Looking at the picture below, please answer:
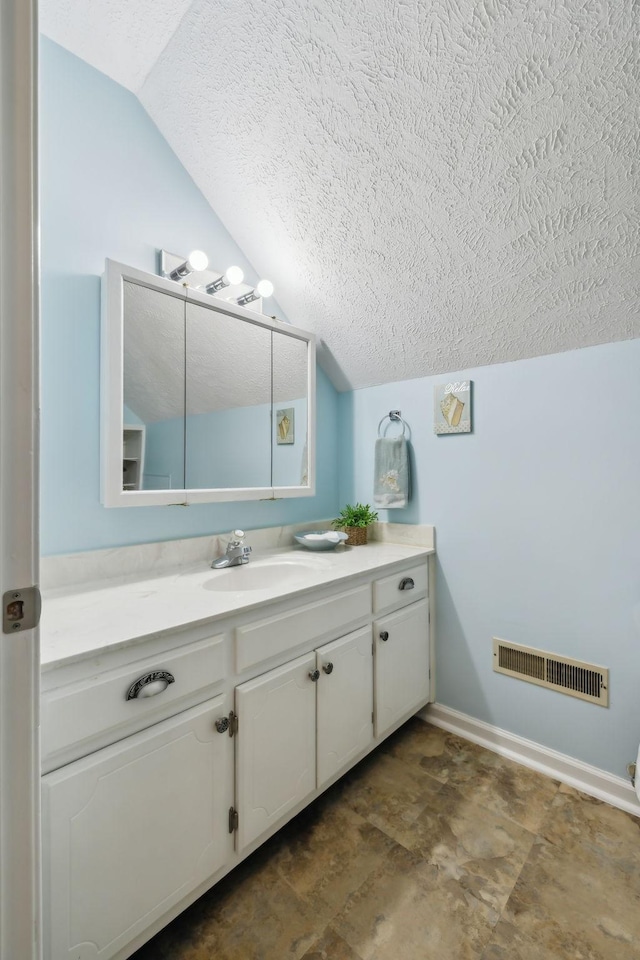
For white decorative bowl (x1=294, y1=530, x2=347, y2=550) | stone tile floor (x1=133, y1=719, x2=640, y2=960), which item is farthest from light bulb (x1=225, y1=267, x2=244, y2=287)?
stone tile floor (x1=133, y1=719, x2=640, y2=960)

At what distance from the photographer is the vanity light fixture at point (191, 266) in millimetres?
1495

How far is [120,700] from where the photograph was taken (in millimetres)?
875

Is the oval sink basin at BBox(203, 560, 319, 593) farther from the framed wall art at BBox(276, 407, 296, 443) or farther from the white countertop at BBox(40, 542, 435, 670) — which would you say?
the framed wall art at BBox(276, 407, 296, 443)

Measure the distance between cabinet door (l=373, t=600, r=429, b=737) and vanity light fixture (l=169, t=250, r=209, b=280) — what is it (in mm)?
1471

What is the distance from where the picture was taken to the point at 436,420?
1883mm

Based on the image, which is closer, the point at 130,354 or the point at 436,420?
the point at 130,354

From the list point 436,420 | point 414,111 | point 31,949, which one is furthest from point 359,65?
point 31,949

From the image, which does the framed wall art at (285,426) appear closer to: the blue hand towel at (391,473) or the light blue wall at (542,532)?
the blue hand towel at (391,473)

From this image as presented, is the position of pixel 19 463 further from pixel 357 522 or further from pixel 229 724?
pixel 357 522

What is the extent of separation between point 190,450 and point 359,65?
49.1 inches

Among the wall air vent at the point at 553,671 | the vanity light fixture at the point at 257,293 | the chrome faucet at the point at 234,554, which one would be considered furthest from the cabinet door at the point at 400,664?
the vanity light fixture at the point at 257,293

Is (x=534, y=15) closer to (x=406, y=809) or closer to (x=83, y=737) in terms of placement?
(x=83, y=737)

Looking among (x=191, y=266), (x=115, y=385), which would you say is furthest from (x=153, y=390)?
(x=191, y=266)

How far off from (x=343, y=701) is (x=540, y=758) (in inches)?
33.7
